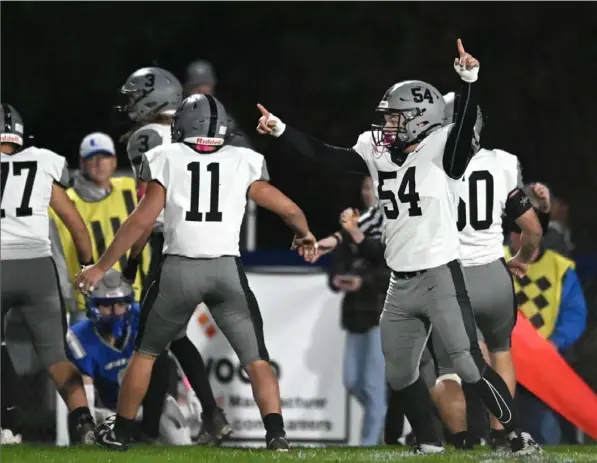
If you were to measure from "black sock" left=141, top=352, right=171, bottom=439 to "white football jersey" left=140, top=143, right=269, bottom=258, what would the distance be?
46.0 inches

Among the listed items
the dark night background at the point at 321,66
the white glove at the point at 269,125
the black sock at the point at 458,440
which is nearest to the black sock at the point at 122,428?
the white glove at the point at 269,125

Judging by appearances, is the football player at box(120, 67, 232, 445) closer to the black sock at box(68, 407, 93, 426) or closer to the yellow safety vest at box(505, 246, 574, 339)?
the black sock at box(68, 407, 93, 426)

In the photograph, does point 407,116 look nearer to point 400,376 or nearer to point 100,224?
point 400,376

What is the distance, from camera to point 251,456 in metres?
9.54

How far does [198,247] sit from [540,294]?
3016mm

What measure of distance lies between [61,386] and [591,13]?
350 inches

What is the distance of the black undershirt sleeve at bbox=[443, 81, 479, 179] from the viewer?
370 inches

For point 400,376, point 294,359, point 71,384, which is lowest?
point 294,359

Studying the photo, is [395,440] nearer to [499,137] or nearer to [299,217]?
[299,217]

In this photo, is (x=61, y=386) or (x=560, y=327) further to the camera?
(x=560, y=327)

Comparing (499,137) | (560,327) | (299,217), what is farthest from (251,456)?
(499,137)

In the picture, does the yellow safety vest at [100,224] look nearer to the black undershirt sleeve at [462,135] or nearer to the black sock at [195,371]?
the black sock at [195,371]

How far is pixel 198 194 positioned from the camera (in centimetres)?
988

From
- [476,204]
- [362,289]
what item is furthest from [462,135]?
[362,289]
